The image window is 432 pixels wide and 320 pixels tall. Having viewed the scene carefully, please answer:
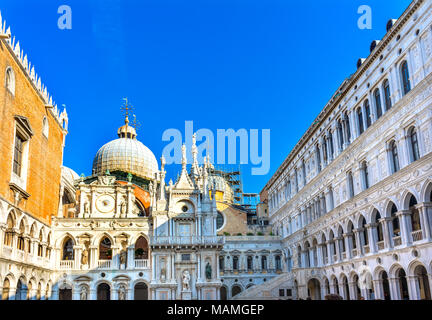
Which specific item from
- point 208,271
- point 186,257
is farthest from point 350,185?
point 186,257

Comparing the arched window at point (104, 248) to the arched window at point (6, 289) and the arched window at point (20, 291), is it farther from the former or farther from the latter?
the arched window at point (6, 289)

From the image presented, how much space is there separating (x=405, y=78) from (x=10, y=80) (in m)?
25.4

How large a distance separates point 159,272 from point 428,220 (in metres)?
26.8

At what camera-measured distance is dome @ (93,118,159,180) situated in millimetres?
60125

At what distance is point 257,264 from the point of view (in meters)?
51.1

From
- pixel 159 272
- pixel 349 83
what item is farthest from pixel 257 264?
pixel 349 83

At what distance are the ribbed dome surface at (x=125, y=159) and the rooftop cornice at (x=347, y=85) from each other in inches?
701

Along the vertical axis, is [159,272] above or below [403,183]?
below

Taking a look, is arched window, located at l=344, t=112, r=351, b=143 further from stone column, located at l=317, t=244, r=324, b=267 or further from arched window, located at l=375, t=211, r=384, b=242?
stone column, located at l=317, t=244, r=324, b=267

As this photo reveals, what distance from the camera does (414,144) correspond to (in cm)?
2508

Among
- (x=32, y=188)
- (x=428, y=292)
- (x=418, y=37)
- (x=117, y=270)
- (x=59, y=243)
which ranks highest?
(x=418, y=37)
